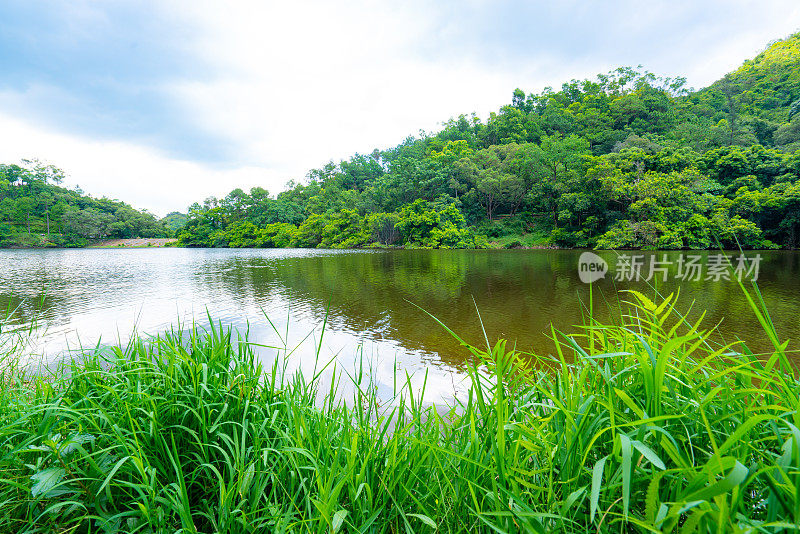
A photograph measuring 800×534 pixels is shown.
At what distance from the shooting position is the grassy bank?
2.55 ft

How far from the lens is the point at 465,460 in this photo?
1029 millimetres

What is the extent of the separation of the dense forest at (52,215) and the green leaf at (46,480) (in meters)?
61.7

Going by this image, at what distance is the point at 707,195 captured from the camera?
2253 centimetres

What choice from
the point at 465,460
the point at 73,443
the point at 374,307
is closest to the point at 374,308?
the point at 374,307

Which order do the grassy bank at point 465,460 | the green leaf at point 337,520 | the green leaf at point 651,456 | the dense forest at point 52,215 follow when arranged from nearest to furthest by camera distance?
the green leaf at point 651,456, the grassy bank at point 465,460, the green leaf at point 337,520, the dense forest at point 52,215

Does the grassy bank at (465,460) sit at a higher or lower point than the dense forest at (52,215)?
lower

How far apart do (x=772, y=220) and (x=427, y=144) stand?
37.9 meters

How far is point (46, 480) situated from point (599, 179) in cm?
3146

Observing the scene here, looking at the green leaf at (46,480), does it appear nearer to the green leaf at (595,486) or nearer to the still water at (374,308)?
the still water at (374,308)

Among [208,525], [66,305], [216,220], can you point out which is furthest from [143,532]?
[216,220]

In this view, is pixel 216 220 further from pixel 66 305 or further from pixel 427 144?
pixel 66 305

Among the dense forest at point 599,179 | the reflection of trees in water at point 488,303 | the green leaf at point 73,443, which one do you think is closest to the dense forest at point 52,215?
the dense forest at point 599,179

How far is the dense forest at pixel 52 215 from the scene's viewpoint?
4441 centimetres

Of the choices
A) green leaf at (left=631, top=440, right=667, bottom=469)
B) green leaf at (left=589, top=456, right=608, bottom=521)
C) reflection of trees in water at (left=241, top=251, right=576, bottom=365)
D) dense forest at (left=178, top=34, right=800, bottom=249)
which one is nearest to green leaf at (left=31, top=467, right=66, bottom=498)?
green leaf at (left=589, top=456, right=608, bottom=521)
